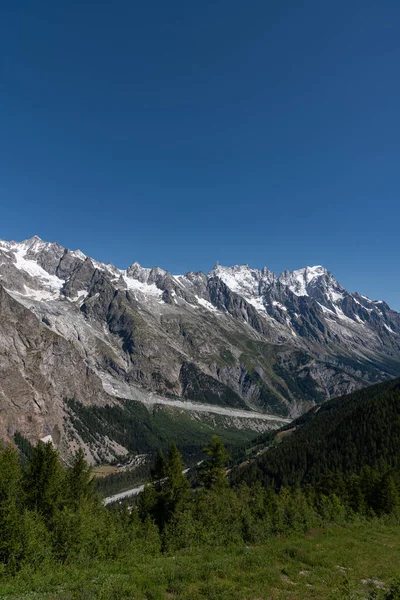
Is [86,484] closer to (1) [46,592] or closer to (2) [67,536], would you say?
(2) [67,536]

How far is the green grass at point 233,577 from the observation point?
18625mm

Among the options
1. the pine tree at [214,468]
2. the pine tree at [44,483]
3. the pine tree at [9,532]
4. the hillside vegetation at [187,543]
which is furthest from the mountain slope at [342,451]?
the pine tree at [9,532]

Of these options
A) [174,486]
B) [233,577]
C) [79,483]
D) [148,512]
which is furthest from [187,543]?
[79,483]

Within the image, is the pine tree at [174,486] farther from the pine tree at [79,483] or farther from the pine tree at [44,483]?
the pine tree at [44,483]

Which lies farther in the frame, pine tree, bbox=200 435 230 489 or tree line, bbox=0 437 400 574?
pine tree, bbox=200 435 230 489

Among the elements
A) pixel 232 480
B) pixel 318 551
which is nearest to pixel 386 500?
pixel 318 551

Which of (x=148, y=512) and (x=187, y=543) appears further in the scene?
(x=148, y=512)

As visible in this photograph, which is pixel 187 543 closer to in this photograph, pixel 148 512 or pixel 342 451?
pixel 148 512

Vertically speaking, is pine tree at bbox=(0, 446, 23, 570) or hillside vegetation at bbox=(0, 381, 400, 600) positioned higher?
pine tree at bbox=(0, 446, 23, 570)

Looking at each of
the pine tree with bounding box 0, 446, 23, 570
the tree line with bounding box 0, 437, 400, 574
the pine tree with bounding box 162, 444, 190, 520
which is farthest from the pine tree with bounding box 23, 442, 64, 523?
the pine tree with bounding box 162, 444, 190, 520

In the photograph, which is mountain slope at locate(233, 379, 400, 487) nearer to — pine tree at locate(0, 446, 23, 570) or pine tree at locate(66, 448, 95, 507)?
pine tree at locate(66, 448, 95, 507)

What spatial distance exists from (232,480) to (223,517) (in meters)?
134

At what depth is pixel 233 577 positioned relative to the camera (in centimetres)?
2162

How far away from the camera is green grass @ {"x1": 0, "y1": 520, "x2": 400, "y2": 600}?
61.1 ft
